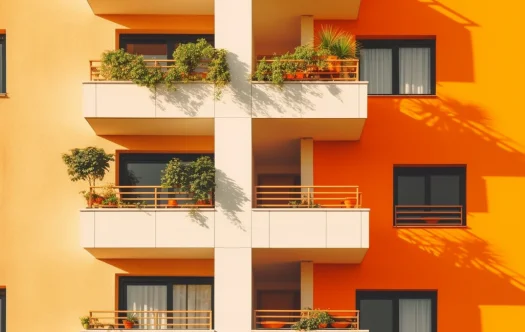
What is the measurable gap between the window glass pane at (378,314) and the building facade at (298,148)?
0.06 meters

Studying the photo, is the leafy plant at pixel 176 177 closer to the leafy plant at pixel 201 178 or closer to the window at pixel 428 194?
the leafy plant at pixel 201 178

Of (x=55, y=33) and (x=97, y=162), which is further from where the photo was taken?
(x=55, y=33)

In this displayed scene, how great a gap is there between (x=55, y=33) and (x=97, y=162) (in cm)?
454

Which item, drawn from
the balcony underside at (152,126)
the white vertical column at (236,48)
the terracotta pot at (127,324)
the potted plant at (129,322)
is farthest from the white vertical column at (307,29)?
the terracotta pot at (127,324)

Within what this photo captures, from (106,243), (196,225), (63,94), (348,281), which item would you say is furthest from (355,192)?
(63,94)

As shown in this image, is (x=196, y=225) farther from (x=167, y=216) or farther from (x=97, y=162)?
(x=97, y=162)

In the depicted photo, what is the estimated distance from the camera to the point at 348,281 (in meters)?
28.6

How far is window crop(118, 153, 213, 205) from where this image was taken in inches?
1161

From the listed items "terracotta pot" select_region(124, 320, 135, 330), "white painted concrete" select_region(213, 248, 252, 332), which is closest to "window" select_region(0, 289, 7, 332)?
"terracotta pot" select_region(124, 320, 135, 330)

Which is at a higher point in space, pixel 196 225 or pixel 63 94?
pixel 63 94

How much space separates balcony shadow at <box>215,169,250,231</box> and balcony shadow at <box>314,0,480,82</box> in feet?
18.6

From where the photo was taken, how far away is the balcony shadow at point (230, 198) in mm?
26656

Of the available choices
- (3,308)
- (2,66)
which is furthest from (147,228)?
(2,66)

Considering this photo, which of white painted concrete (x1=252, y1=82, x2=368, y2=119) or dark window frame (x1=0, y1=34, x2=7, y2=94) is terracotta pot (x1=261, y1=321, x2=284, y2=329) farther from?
dark window frame (x1=0, y1=34, x2=7, y2=94)
